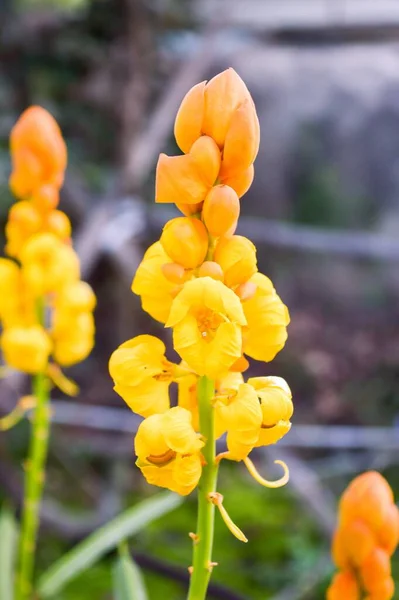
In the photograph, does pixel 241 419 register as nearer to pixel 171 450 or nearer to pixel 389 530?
pixel 171 450

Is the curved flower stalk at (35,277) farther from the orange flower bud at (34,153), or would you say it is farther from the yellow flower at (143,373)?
the yellow flower at (143,373)

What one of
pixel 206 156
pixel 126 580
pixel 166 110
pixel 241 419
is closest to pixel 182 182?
pixel 206 156

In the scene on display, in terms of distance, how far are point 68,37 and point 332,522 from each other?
1666mm

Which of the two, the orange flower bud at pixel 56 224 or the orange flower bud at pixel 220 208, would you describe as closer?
the orange flower bud at pixel 220 208

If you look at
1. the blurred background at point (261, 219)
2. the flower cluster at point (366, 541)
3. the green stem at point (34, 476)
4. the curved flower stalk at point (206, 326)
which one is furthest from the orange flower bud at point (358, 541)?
the blurred background at point (261, 219)

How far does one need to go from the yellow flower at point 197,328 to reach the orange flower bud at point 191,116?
8cm

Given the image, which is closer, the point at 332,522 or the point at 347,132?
the point at 332,522

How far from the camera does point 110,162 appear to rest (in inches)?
97.5

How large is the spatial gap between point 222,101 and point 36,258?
411 millimetres

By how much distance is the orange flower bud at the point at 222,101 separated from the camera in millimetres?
344

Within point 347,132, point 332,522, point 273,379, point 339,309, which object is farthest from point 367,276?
point 273,379

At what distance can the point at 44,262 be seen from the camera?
2.35 feet

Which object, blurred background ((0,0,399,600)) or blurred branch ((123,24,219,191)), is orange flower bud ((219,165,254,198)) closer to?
blurred background ((0,0,399,600))

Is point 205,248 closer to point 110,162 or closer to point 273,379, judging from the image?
point 273,379
